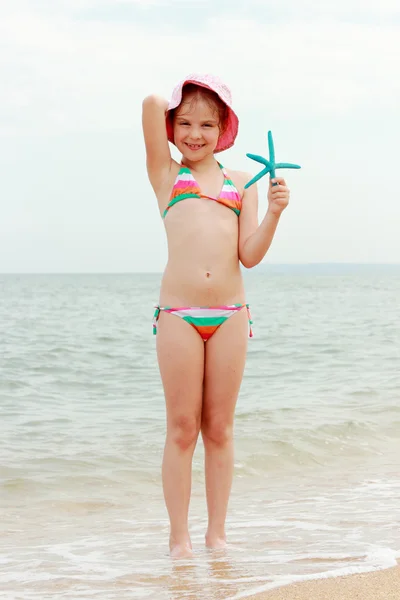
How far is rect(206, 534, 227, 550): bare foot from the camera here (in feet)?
12.9

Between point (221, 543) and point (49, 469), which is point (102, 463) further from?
point (221, 543)

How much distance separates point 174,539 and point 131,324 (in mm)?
18687

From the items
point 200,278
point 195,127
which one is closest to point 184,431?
point 200,278

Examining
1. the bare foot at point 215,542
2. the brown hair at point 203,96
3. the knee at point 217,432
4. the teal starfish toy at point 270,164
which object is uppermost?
the brown hair at point 203,96

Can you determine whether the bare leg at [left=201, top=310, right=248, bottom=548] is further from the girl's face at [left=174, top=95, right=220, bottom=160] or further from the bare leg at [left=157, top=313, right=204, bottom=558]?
the girl's face at [left=174, top=95, right=220, bottom=160]

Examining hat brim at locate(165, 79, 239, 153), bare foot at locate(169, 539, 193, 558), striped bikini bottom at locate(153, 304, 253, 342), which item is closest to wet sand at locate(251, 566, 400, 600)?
bare foot at locate(169, 539, 193, 558)

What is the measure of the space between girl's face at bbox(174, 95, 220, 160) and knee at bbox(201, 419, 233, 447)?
120 centimetres

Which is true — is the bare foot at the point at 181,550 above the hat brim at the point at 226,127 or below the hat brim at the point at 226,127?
below

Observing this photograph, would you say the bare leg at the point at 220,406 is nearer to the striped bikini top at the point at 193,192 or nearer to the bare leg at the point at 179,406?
the bare leg at the point at 179,406

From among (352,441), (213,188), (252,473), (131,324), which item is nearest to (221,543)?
(213,188)

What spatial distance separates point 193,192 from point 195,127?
29 cm

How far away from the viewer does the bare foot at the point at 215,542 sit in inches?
155

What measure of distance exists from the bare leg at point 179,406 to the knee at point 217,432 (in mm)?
50

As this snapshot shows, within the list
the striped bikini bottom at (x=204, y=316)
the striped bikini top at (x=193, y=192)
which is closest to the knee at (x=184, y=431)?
the striped bikini bottom at (x=204, y=316)
